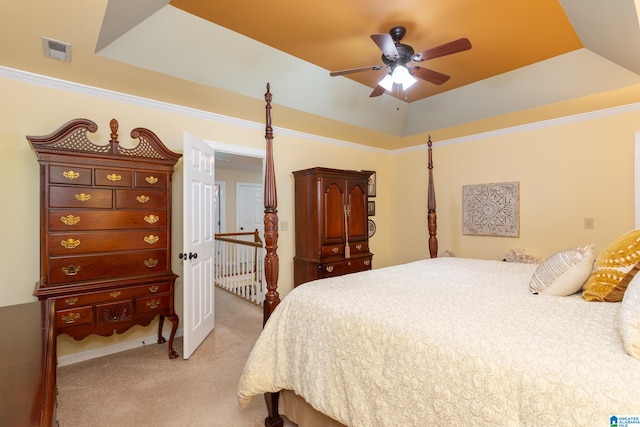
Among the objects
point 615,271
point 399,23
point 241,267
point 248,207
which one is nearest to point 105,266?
point 241,267

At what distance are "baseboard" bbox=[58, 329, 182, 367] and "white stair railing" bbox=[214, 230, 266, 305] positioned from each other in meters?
1.54

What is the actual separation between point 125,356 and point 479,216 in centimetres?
448

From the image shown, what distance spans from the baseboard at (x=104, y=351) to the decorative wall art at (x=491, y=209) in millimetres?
4215

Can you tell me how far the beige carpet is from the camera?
2.01 meters

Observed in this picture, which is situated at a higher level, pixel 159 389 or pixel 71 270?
pixel 71 270

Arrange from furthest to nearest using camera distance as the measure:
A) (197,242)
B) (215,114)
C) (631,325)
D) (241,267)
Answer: (241,267)
(215,114)
(197,242)
(631,325)

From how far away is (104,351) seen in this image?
2.91m

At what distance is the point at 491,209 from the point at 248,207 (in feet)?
18.3

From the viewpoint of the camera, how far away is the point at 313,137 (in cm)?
452

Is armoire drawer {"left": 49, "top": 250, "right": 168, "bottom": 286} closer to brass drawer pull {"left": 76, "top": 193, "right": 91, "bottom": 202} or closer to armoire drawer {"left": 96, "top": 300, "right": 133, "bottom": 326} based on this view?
armoire drawer {"left": 96, "top": 300, "right": 133, "bottom": 326}

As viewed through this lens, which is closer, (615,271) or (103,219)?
(615,271)

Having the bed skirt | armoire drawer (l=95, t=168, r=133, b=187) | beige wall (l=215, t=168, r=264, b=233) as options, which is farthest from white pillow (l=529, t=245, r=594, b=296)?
beige wall (l=215, t=168, r=264, b=233)

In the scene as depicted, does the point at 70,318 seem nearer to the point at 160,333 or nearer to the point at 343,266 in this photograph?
the point at 160,333

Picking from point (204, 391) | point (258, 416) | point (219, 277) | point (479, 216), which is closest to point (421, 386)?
point (258, 416)
